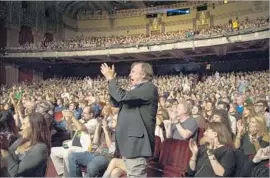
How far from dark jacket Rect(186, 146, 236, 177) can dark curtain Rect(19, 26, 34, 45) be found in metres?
22.1

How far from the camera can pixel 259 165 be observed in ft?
12.0

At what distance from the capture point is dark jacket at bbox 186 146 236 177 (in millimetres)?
3457

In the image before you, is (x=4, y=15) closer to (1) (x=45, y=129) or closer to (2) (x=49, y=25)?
(2) (x=49, y=25)

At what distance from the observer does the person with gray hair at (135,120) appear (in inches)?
123

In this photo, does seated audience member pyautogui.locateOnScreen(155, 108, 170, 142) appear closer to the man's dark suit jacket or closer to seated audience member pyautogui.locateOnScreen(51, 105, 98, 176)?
seated audience member pyautogui.locateOnScreen(51, 105, 98, 176)

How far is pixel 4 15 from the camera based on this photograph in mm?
21875

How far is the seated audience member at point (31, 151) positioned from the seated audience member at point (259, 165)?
1.98 metres

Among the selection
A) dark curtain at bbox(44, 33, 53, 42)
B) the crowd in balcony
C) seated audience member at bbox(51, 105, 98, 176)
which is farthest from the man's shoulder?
dark curtain at bbox(44, 33, 53, 42)

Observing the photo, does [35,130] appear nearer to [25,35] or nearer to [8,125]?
[8,125]

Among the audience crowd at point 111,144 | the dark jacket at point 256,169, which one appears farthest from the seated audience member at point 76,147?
the dark jacket at point 256,169

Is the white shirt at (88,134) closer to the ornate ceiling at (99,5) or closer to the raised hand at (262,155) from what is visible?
the raised hand at (262,155)

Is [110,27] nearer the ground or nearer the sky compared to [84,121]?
nearer the sky

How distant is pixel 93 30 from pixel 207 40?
1182 centimetres

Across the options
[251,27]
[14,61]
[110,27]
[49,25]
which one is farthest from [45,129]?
[110,27]
